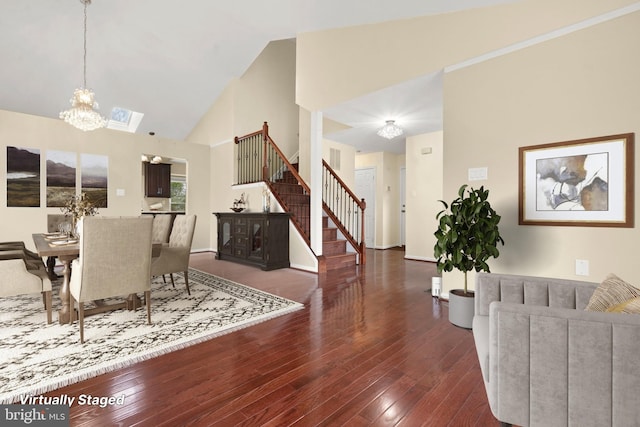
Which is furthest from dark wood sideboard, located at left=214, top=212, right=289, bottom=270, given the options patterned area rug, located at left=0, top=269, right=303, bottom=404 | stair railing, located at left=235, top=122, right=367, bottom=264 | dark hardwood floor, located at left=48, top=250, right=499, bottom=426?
dark hardwood floor, located at left=48, top=250, right=499, bottom=426

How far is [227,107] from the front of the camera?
7.64 meters

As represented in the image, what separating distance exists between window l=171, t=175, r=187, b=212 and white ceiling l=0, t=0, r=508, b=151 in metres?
3.06

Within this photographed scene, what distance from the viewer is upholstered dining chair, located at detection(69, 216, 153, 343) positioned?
2525 millimetres

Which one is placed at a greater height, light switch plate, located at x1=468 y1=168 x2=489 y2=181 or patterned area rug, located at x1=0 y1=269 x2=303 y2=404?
light switch plate, located at x1=468 y1=168 x2=489 y2=181

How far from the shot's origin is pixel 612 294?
143cm

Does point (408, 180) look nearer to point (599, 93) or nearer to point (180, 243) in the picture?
point (599, 93)

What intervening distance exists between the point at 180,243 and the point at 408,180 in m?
5.15

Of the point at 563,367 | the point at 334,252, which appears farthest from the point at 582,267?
the point at 334,252

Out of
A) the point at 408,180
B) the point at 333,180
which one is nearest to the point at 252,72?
the point at 333,180

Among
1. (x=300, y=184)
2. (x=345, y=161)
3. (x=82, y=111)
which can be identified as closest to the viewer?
(x=82, y=111)

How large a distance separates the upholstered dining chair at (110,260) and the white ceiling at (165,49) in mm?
3494

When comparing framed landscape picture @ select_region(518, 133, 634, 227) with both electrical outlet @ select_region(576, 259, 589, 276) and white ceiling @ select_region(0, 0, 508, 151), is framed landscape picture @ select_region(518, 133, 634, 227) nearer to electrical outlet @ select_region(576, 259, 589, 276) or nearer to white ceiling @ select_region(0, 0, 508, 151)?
electrical outlet @ select_region(576, 259, 589, 276)

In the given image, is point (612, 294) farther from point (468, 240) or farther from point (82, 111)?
point (82, 111)

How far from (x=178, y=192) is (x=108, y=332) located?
877 centimetres
